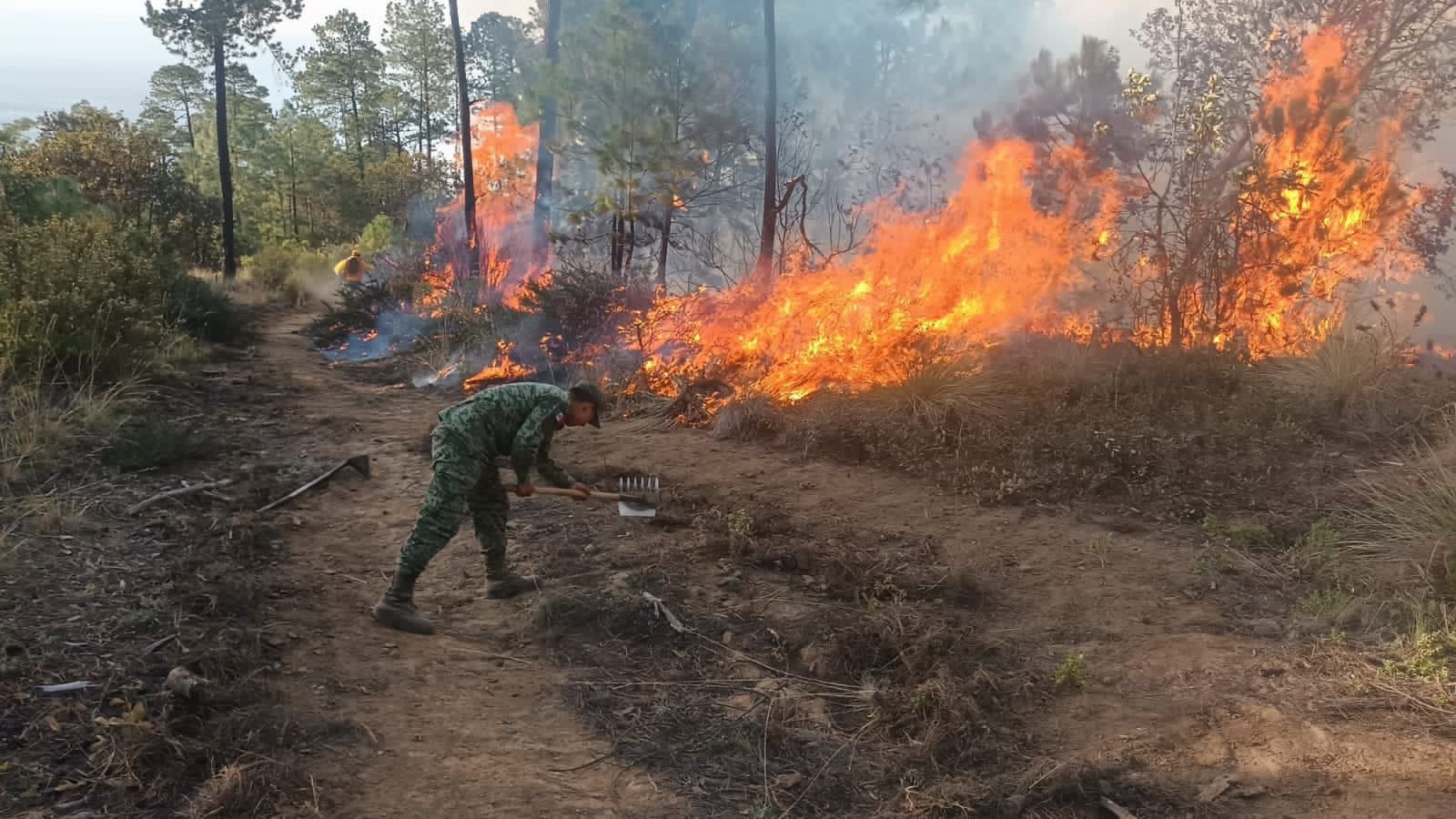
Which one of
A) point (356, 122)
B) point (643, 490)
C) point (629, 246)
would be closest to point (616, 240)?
point (629, 246)

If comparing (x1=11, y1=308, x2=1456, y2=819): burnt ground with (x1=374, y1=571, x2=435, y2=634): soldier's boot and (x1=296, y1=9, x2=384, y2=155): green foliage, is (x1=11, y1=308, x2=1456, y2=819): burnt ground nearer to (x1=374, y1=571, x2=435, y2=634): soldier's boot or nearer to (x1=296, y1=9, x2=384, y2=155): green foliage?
(x1=374, y1=571, x2=435, y2=634): soldier's boot

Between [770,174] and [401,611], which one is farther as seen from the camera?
[770,174]

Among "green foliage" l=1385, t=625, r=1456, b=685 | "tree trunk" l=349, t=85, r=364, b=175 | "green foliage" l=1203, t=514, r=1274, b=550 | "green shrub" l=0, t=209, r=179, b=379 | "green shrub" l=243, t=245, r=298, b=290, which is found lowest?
"green foliage" l=1385, t=625, r=1456, b=685

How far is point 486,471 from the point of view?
4867 millimetres

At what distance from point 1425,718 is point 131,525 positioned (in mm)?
6644

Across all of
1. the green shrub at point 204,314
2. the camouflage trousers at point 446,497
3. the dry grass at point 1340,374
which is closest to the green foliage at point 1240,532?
the dry grass at point 1340,374

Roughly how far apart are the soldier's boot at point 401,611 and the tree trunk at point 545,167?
1277cm

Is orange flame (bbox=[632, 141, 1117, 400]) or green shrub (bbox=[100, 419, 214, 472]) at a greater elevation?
orange flame (bbox=[632, 141, 1117, 400])

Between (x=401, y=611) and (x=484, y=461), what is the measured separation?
0.92 meters

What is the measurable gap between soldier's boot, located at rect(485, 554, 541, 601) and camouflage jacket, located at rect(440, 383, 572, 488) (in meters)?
0.62

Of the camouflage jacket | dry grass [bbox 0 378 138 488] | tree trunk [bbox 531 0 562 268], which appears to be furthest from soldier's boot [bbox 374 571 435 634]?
tree trunk [bbox 531 0 562 268]

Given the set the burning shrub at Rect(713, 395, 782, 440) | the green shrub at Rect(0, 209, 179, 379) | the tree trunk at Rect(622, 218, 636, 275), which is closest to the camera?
the green shrub at Rect(0, 209, 179, 379)

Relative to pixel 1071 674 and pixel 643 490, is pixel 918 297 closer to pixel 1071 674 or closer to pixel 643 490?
pixel 643 490

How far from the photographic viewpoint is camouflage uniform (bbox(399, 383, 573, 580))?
4.52m
